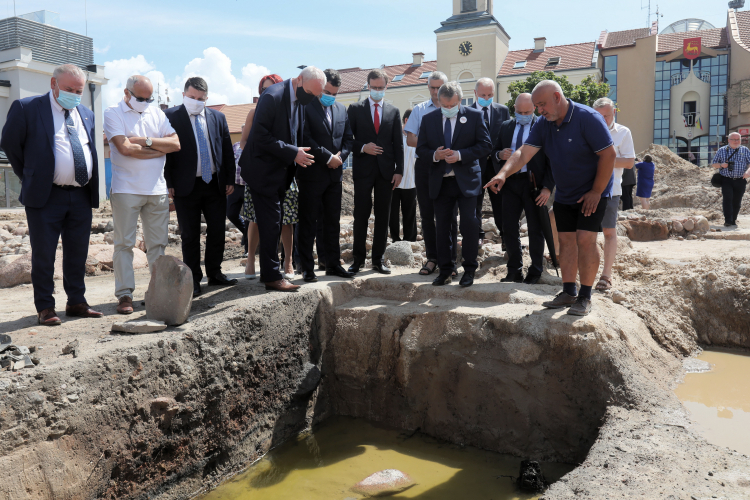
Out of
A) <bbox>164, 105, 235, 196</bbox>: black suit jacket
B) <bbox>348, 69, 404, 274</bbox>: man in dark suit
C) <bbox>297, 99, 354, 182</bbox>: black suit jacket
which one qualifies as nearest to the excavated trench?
<bbox>348, 69, 404, 274</bbox>: man in dark suit

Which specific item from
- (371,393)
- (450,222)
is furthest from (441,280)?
(371,393)

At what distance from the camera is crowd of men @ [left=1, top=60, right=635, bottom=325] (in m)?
3.79

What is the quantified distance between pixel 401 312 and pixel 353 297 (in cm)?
69

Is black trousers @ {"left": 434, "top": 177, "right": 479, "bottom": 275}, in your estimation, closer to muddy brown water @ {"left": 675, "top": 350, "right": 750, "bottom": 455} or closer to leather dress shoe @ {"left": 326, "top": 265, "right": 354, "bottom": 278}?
leather dress shoe @ {"left": 326, "top": 265, "right": 354, "bottom": 278}

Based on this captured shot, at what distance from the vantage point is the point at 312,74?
436 cm

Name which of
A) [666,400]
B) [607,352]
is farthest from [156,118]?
[666,400]

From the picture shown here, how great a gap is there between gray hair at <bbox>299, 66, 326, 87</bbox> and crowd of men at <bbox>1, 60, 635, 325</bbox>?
2cm

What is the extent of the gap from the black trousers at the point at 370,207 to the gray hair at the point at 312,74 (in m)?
1.11

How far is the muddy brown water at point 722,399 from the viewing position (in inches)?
137

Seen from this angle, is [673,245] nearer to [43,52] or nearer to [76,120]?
Result: [76,120]

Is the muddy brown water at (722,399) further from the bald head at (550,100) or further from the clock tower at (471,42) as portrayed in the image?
the clock tower at (471,42)

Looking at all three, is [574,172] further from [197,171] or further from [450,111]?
[197,171]

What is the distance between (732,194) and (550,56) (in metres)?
26.5

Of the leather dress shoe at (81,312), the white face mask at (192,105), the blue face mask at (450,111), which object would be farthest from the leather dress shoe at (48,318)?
the blue face mask at (450,111)
